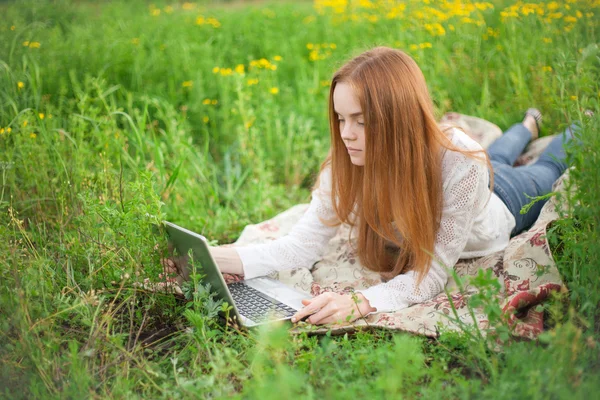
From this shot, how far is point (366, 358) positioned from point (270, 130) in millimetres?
2632

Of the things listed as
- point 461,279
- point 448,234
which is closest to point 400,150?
point 448,234

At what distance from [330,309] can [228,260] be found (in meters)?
0.58

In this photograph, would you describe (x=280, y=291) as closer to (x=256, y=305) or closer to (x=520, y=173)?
(x=256, y=305)

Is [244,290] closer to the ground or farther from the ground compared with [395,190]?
closer to the ground

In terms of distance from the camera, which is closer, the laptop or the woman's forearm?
the laptop

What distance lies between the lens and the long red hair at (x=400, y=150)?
2434 mm

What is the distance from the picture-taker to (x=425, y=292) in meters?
2.55

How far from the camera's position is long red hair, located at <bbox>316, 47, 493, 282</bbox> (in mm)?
2434

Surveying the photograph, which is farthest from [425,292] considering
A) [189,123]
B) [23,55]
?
[23,55]

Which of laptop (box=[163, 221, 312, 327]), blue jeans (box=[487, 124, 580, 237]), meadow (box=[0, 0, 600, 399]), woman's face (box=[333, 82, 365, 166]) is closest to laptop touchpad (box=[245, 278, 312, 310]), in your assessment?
laptop (box=[163, 221, 312, 327])

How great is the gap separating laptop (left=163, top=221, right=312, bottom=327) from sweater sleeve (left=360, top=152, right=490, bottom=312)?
32cm

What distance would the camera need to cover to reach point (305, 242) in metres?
2.94

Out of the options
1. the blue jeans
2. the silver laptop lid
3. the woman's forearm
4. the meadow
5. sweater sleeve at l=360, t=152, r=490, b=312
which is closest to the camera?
the meadow

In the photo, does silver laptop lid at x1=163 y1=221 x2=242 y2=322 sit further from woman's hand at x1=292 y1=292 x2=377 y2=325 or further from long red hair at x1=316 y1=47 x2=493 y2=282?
long red hair at x1=316 y1=47 x2=493 y2=282
